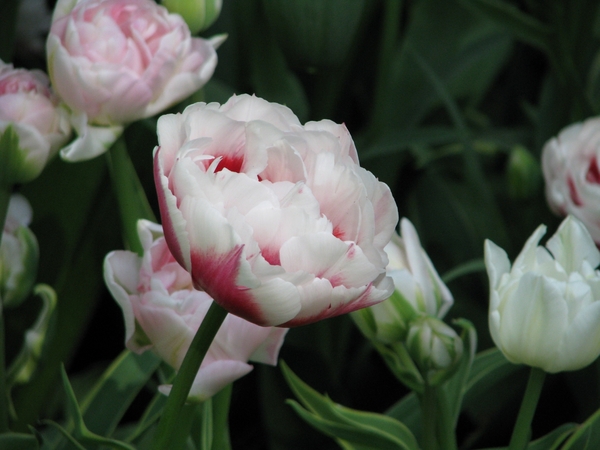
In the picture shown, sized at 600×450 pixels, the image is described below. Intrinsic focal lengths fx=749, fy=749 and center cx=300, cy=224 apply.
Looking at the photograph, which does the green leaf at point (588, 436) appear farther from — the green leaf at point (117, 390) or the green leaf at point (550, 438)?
the green leaf at point (117, 390)

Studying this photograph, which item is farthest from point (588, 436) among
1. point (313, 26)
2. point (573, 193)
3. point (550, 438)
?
point (313, 26)

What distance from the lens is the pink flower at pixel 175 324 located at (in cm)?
27

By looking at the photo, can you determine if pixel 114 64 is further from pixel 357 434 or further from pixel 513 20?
pixel 513 20

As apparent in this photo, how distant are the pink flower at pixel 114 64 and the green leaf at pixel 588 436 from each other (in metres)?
0.24

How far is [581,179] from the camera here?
0.49 m

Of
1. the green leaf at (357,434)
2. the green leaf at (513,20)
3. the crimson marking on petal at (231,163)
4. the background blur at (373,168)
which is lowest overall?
the background blur at (373,168)

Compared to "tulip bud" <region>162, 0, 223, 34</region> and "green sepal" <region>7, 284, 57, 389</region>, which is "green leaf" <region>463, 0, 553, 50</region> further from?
"green sepal" <region>7, 284, 57, 389</region>

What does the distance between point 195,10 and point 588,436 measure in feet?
0.91

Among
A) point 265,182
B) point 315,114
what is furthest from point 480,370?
point 315,114

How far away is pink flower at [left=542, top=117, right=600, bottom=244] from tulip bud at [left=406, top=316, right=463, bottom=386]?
0.20m

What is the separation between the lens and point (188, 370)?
23 centimetres

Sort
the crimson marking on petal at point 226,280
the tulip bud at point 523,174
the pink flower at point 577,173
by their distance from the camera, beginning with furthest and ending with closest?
1. the tulip bud at point 523,174
2. the pink flower at point 577,173
3. the crimson marking on petal at point 226,280

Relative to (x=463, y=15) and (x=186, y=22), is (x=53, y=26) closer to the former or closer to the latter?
(x=186, y=22)

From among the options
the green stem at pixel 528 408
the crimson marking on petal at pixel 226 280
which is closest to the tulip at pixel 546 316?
the green stem at pixel 528 408
